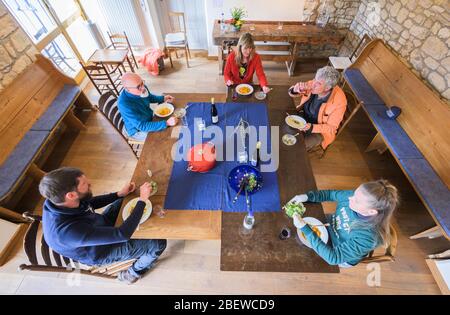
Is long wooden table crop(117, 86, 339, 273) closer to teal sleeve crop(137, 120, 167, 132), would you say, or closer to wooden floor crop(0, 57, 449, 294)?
teal sleeve crop(137, 120, 167, 132)

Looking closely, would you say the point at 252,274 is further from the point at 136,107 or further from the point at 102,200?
the point at 136,107

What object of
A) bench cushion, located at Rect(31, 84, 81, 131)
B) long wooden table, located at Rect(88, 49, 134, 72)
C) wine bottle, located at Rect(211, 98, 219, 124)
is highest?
wine bottle, located at Rect(211, 98, 219, 124)

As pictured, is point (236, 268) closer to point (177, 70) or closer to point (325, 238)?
point (325, 238)

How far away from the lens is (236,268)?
1262 mm

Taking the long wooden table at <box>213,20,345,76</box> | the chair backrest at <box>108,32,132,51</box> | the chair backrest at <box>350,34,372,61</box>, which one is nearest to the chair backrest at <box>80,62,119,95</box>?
the chair backrest at <box>108,32,132,51</box>

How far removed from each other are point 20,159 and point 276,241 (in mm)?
2838

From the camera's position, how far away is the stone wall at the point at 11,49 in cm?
254

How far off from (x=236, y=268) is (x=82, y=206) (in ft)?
3.68

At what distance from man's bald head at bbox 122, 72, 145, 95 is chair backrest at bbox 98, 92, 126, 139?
36 cm

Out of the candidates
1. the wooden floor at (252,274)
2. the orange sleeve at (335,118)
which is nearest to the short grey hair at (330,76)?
the orange sleeve at (335,118)

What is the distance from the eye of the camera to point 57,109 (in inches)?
113

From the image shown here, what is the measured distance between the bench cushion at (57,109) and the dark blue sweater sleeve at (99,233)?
1.98 meters

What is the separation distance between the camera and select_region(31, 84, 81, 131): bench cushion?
8.76ft

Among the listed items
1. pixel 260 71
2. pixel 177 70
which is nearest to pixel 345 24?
pixel 260 71
